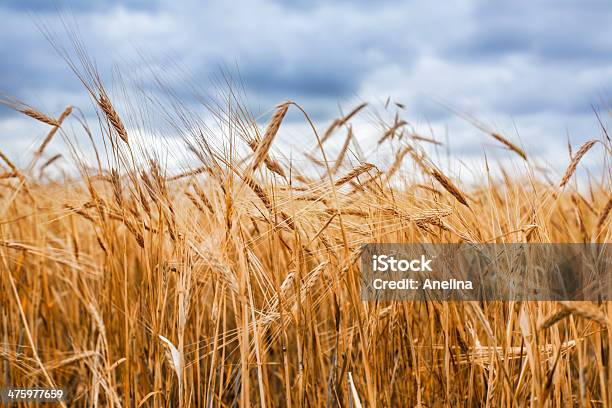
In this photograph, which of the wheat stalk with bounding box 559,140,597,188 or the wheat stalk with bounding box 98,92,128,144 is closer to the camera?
the wheat stalk with bounding box 98,92,128,144

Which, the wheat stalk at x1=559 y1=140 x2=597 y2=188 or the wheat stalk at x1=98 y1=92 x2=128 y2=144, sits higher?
the wheat stalk at x1=98 y1=92 x2=128 y2=144

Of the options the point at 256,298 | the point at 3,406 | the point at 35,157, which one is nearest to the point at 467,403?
the point at 256,298

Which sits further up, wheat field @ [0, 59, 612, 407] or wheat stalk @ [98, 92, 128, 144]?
wheat stalk @ [98, 92, 128, 144]

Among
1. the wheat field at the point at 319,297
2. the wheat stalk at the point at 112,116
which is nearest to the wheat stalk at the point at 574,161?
the wheat field at the point at 319,297

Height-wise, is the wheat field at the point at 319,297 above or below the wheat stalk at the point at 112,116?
below

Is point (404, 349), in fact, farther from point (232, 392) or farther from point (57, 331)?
point (57, 331)

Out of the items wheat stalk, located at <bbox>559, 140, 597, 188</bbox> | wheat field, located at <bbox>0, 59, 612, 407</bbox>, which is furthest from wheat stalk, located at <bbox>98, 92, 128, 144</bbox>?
wheat stalk, located at <bbox>559, 140, 597, 188</bbox>

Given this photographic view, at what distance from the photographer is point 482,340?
79.0 inches

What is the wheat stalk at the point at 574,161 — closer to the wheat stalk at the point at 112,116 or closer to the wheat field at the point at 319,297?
the wheat field at the point at 319,297

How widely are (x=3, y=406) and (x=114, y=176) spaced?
1.11 metres

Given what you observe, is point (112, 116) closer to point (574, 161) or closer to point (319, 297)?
point (319, 297)

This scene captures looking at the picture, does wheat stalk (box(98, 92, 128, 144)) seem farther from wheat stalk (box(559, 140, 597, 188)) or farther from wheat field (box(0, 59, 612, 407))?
wheat stalk (box(559, 140, 597, 188))

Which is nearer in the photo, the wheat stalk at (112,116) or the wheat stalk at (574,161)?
the wheat stalk at (112,116)

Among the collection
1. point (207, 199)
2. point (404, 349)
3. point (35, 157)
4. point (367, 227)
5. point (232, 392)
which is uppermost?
point (35, 157)
